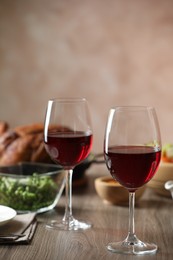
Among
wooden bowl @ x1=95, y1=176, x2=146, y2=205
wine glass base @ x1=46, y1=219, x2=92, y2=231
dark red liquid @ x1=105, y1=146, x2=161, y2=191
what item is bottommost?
wine glass base @ x1=46, y1=219, x2=92, y2=231

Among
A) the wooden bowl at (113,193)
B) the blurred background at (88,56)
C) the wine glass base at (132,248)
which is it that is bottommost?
the wine glass base at (132,248)

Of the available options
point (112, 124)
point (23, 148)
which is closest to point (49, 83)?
point (23, 148)

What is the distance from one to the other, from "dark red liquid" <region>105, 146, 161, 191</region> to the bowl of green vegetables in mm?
443

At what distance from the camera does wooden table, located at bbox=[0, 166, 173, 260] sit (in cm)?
124

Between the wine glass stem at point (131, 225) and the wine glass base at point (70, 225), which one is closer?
the wine glass stem at point (131, 225)

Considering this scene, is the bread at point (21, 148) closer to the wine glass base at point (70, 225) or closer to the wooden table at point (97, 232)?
the wooden table at point (97, 232)

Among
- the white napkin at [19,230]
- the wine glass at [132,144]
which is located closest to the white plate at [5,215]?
the white napkin at [19,230]

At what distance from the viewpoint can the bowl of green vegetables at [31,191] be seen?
5.38 feet

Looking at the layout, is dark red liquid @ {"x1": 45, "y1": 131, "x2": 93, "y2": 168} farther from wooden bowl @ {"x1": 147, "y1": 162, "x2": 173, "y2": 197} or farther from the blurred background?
the blurred background

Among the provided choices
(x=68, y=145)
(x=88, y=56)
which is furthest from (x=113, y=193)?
(x=88, y=56)

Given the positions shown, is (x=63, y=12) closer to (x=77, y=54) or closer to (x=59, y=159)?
(x=77, y=54)

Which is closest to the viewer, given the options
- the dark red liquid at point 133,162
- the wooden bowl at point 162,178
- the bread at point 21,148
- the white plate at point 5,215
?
the dark red liquid at point 133,162

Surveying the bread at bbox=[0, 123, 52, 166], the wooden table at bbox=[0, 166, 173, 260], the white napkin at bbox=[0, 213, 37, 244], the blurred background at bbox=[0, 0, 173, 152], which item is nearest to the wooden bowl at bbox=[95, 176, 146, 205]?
the wooden table at bbox=[0, 166, 173, 260]

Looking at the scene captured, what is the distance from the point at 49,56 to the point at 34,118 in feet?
1.37
